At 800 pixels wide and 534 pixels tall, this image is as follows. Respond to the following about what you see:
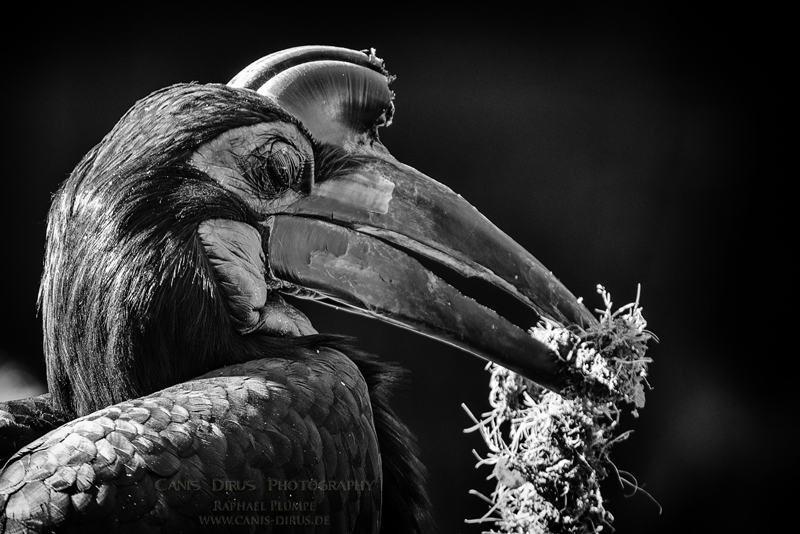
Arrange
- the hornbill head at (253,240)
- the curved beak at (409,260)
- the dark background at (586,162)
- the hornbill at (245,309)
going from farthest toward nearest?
the dark background at (586,162)
the curved beak at (409,260)
the hornbill head at (253,240)
the hornbill at (245,309)

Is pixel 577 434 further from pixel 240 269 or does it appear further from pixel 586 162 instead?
pixel 586 162

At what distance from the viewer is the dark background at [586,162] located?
1.89 m

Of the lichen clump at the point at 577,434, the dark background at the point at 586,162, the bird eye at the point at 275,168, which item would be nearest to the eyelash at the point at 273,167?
the bird eye at the point at 275,168

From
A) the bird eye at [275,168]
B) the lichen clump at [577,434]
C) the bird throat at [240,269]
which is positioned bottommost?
the lichen clump at [577,434]

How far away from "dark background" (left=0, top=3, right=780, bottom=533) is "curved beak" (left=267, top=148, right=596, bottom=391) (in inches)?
34.9

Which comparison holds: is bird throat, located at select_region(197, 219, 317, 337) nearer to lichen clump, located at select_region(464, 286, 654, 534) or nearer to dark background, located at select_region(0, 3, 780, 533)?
lichen clump, located at select_region(464, 286, 654, 534)

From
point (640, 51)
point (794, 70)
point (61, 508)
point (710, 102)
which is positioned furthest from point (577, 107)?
point (61, 508)

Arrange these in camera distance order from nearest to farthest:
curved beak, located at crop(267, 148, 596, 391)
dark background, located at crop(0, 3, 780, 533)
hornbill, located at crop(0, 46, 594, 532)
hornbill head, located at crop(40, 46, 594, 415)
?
hornbill, located at crop(0, 46, 594, 532) < hornbill head, located at crop(40, 46, 594, 415) < curved beak, located at crop(267, 148, 596, 391) < dark background, located at crop(0, 3, 780, 533)

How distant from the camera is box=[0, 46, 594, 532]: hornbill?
0.78m

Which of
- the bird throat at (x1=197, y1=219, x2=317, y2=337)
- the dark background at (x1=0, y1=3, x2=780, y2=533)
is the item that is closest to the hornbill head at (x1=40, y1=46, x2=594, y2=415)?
the bird throat at (x1=197, y1=219, x2=317, y2=337)

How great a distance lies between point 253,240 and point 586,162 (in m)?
1.24

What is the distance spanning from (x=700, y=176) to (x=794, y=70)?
0.34m

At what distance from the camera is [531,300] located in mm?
1136

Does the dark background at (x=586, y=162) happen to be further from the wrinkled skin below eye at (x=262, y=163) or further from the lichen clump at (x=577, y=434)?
the wrinkled skin below eye at (x=262, y=163)
